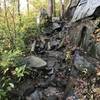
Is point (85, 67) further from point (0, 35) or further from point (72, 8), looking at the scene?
point (72, 8)

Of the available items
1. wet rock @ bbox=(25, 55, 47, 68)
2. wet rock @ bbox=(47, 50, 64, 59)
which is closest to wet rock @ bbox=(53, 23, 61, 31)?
wet rock @ bbox=(47, 50, 64, 59)

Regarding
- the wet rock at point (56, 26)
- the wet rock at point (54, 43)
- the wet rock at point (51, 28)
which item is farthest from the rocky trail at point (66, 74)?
the wet rock at point (56, 26)

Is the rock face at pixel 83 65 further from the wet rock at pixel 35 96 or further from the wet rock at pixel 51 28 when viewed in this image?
the wet rock at pixel 51 28

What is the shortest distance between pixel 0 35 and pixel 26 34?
5.36 ft

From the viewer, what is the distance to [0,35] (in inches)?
417

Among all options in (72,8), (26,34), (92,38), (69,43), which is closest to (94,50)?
(92,38)

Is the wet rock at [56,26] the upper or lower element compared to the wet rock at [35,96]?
upper

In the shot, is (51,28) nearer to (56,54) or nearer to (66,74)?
(56,54)

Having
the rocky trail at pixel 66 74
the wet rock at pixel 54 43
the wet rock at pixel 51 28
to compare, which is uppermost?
the wet rock at pixel 51 28

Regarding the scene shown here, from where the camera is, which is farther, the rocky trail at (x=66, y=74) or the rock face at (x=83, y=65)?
the rock face at (x=83, y=65)

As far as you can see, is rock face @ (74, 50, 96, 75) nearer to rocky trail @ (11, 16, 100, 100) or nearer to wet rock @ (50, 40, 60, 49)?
rocky trail @ (11, 16, 100, 100)

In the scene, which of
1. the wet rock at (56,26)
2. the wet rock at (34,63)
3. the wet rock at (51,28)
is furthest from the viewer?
the wet rock at (56,26)

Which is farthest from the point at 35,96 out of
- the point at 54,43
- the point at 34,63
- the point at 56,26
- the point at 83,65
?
the point at 56,26

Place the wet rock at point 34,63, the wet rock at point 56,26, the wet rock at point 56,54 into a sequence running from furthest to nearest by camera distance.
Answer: the wet rock at point 56,26, the wet rock at point 56,54, the wet rock at point 34,63
